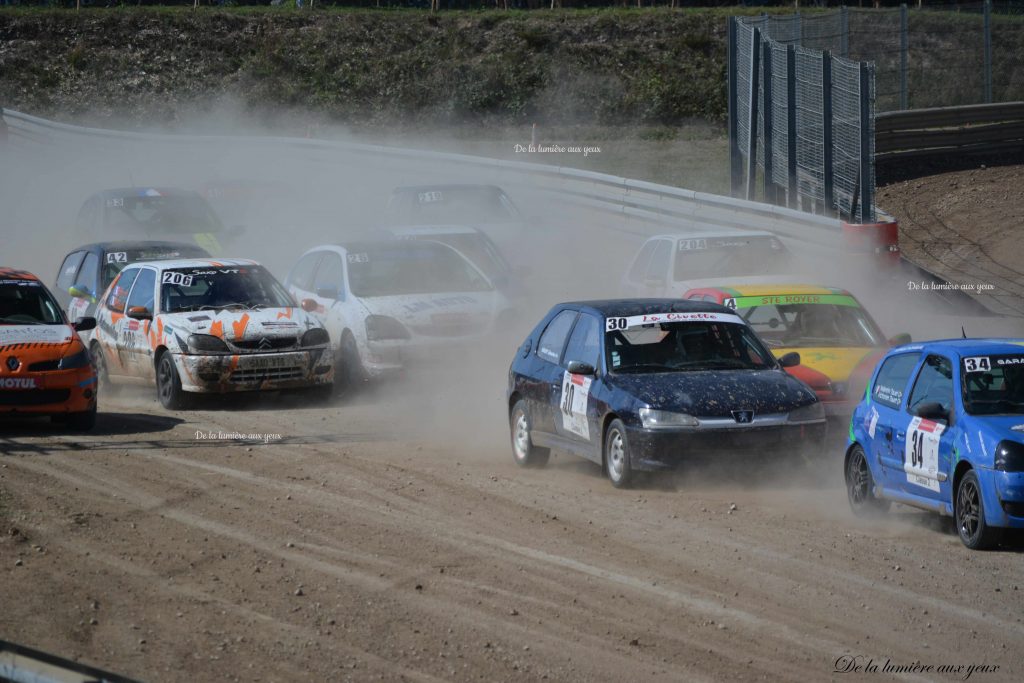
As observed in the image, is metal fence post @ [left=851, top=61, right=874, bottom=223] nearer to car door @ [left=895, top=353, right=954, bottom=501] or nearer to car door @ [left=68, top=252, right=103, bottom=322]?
car door @ [left=68, top=252, right=103, bottom=322]

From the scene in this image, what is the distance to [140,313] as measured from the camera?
50.2ft

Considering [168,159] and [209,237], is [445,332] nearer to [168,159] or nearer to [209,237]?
[209,237]

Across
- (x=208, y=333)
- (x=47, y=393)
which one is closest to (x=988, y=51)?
(x=208, y=333)

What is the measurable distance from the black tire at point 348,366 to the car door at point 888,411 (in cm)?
708

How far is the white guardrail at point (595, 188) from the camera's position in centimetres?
1938

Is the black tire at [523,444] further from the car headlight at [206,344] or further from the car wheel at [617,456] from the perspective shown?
the car headlight at [206,344]

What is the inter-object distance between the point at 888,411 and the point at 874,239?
8990 mm

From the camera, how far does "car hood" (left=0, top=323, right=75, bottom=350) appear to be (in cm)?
1286

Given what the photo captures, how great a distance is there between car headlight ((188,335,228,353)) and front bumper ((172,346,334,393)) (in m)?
0.07

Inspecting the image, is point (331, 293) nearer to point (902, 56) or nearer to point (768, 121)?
point (768, 121)

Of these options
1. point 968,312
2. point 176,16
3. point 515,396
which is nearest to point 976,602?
point 515,396

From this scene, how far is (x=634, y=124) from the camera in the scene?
146 feet

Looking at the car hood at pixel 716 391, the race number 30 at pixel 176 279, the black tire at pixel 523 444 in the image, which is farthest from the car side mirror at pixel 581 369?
the race number 30 at pixel 176 279

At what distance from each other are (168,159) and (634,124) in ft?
49.0
